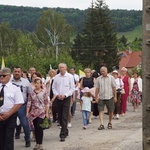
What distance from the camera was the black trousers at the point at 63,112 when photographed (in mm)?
11367

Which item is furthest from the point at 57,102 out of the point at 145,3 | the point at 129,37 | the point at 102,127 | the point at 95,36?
the point at 129,37

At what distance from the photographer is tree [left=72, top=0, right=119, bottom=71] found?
71875 millimetres

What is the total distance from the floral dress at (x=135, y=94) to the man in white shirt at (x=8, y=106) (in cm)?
1288

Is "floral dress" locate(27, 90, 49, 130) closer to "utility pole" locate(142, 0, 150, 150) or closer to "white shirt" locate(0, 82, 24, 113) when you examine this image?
"white shirt" locate(0, 82, 24, 113)

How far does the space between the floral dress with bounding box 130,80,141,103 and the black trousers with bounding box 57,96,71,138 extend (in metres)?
9.23

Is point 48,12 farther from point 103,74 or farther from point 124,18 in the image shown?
point 124,18

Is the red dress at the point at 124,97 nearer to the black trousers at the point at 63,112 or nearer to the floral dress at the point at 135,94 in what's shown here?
the floral dress at the point at 135,94

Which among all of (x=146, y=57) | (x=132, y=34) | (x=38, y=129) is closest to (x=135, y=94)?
(x=38, y=129)

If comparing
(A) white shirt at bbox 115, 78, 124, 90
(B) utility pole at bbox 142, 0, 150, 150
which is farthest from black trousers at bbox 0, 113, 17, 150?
(A) white shirt at bbox 115, 78, 124, 90

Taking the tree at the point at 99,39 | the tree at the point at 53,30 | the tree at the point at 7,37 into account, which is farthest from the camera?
the tree at the point at 7,37

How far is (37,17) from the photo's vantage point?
16850 centimetres

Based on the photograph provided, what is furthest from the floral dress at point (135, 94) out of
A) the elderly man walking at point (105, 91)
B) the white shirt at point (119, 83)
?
the elderly man walking at point (105, 91)

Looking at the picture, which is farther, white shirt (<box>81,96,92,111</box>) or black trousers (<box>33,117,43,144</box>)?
white shirt (<box>81,96,92,111</box>)

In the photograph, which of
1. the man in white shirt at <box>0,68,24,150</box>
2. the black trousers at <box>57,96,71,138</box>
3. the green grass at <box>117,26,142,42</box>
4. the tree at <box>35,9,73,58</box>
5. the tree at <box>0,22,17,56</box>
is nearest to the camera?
the man in white shirt at <box>0,68,24,150</box>
